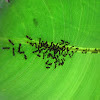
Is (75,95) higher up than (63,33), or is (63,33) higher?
(63,33)

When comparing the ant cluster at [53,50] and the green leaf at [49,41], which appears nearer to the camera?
the green leaf at [49,41]

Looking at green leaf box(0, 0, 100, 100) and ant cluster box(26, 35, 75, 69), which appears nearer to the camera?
green leaf box(0, 0, 100, 100)

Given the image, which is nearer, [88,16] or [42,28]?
[42,28]

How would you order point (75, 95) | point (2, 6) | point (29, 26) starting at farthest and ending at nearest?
point (75, 95), point (29, 26), point (2, 6)

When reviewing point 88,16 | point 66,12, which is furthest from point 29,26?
point 88,16

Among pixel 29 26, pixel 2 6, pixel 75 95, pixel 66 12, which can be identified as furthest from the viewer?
pixel 75 95

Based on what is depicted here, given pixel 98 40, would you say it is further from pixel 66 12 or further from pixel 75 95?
pixel 75 95

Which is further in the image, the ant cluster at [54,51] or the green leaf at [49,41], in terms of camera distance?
the ant cluster at [54,51]

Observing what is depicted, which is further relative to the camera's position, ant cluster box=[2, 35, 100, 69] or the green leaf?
ant cluster box=[2, 35, 100, 69]
